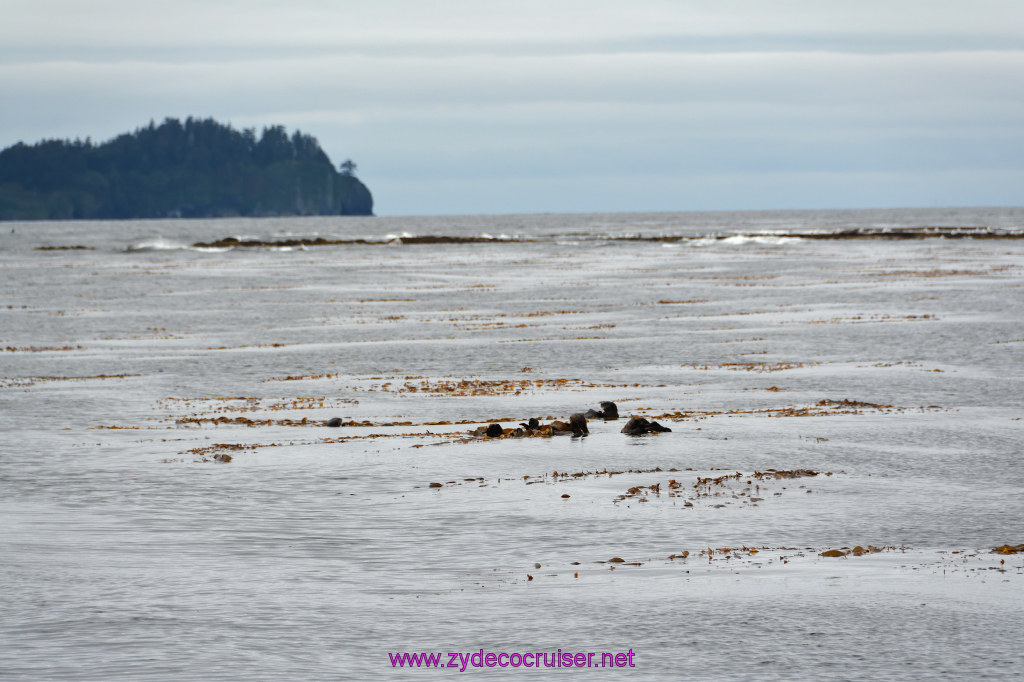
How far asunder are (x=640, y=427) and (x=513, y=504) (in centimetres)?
437

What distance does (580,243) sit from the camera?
126 metres

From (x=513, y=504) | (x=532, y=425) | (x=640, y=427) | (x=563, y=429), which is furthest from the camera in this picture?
(x=532, y=425)

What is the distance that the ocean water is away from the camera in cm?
766

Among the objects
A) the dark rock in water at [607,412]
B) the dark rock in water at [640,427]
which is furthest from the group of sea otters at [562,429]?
the dark rock in water at [607,412]

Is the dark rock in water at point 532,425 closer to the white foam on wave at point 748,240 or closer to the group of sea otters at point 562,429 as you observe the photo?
the group of sea otters at point 562,429

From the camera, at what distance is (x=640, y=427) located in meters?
15.7

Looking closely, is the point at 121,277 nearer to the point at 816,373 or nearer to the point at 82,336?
the point at 82,336

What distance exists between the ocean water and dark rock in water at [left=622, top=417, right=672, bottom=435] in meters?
0.20

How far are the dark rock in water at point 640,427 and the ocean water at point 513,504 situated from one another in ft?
0.67

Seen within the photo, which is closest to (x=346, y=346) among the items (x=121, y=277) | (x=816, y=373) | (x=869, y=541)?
(x=816, y=373)

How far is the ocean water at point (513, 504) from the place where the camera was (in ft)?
25.1

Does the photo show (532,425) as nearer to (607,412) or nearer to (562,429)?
(562,429)

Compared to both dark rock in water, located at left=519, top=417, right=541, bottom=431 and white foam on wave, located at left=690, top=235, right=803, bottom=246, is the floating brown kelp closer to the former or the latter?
dark rock in water, located at left=519, top=417, right=541, bottom=431

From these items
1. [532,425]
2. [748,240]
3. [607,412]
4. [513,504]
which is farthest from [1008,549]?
[748,240]
